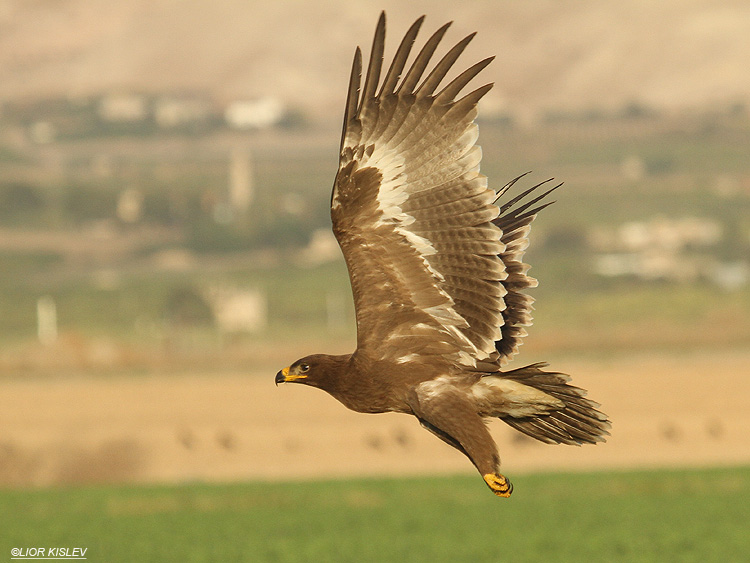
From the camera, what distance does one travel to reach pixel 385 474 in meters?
47.6

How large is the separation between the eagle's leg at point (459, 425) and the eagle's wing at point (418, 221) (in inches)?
8.8

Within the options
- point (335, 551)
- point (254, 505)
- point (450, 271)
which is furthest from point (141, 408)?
point (450, 271)

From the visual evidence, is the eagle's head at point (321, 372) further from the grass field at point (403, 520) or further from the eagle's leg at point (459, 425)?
the grass field at point (403, 520)

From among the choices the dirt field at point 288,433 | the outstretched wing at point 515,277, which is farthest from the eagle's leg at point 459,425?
the dirt field at point 288,433

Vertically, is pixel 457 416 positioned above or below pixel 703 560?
above

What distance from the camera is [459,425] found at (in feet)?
17.9

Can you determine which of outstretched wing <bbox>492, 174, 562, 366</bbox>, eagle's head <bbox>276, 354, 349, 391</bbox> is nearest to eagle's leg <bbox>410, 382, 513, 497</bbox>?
eagle's head <bbox>276, 354, 349, 391</bbox>

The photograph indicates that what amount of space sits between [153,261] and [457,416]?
614 ft

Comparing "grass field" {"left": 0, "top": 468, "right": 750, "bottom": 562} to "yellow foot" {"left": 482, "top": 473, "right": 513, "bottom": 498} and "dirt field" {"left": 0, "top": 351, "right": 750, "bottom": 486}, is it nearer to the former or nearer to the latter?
"dirt field" {"left": 0, "top": 351, "right": 750, "bottom": 486}

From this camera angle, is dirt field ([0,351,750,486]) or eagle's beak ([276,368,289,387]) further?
dirt field ([0,351,750,486])

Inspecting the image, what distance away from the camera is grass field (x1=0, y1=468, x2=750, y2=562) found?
33.2 meters

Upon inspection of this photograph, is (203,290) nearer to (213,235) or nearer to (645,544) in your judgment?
(213,235)

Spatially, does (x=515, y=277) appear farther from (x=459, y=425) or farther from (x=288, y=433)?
(x=288, y=433)

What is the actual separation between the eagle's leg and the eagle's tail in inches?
18.7
